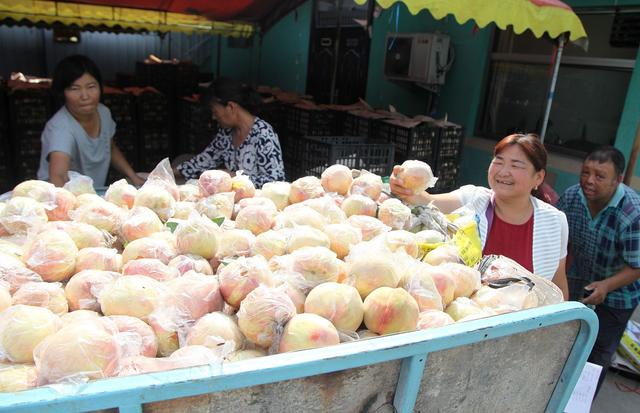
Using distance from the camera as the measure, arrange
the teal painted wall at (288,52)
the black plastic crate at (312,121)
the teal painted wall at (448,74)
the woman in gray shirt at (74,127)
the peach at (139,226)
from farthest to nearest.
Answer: the teal painted wall at (288,52) < the teal painted wall at (448,74) < the black plastic crate at (312,121) < the woman in gray shirt at (74,127) < the peach at (139,226)

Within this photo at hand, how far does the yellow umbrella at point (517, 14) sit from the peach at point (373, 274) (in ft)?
7.93

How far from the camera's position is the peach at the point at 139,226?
1653 millimetres

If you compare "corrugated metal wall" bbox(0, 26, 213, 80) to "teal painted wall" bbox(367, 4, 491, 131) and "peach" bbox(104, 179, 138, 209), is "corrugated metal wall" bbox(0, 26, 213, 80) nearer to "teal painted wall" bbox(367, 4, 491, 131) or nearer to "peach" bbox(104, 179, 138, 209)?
"teal painted wall" bbox(367, 4, 491, 131)

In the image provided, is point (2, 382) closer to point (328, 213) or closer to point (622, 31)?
point (328, 213)

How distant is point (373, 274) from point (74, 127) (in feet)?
7.99

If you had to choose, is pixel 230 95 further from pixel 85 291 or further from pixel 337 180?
pixel 85 291

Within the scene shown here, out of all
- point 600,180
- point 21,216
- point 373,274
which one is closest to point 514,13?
point 600,180

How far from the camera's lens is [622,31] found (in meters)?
5.21

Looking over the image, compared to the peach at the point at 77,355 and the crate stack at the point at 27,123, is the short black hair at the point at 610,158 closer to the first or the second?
the peach at the point at 77,355

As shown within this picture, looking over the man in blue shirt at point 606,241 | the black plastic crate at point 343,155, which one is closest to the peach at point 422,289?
the man in blue shirt at point 606,241

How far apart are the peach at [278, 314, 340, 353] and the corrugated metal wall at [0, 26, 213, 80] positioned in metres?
9.39

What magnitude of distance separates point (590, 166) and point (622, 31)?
334 centimetres

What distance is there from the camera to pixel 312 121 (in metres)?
5.68

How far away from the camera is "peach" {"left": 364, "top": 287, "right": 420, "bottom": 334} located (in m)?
1.31
